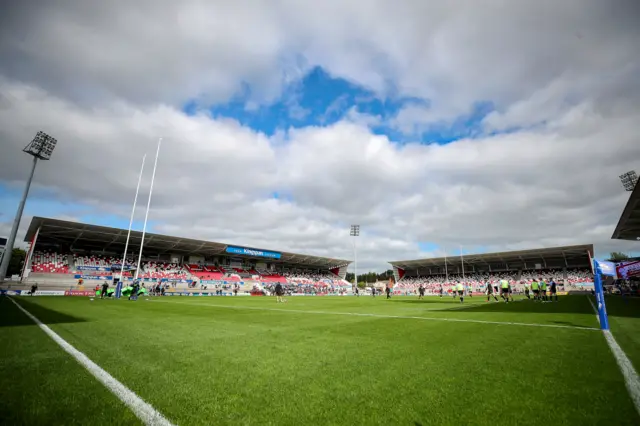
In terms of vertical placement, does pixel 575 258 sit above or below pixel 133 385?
above

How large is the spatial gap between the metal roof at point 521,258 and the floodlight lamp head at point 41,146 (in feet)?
242

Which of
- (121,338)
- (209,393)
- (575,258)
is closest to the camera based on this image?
(209,393)

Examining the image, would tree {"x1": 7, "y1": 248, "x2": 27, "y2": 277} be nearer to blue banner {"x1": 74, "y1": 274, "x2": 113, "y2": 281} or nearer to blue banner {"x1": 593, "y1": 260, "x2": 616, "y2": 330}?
blue banner {"x1": 74, "y1": 274, "x2": 113, "y2": 281}

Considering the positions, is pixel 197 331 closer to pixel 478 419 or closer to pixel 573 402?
pixel 478 419

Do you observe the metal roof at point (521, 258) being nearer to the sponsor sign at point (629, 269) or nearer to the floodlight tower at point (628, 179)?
the floodlight tower at point (628, 179)

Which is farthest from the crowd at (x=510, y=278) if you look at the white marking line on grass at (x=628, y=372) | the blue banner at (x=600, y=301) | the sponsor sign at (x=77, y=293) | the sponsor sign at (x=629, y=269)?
the sponsor sign at (x=77, y=293)

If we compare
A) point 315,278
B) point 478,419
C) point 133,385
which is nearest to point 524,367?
point 478,419

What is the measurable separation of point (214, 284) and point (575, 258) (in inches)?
2880

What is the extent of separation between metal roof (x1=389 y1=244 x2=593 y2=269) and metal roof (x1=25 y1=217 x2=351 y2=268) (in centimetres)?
5070

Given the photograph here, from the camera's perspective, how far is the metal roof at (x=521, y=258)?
184 feet

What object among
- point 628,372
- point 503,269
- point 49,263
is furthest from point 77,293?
point 503,269

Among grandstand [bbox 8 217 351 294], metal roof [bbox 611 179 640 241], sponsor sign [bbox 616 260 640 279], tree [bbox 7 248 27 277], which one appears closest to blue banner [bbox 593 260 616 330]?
metal roof [bbox 611 179 640 241]

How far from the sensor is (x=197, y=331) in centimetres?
755

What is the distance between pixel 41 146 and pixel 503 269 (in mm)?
89175
